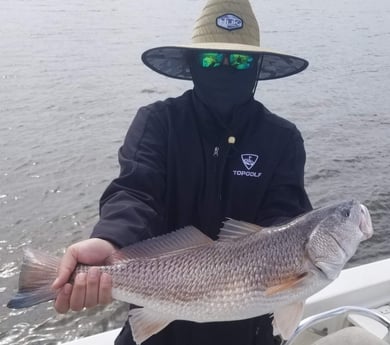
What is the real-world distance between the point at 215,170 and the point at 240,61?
57 cm

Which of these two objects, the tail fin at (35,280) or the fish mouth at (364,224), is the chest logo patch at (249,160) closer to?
the fish mouth at (364,224)

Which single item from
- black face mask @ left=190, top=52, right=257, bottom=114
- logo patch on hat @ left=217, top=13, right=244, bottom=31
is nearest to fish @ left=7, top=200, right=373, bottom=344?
black face mask @ left=190, top=52, right=257, bottom=114

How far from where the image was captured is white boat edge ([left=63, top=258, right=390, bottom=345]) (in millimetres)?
3514

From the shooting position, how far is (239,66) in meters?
2.58

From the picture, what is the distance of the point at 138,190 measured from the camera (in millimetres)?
2322

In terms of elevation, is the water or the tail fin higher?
the tail fin

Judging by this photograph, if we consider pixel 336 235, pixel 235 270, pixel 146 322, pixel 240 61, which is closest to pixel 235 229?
pixel 235 270

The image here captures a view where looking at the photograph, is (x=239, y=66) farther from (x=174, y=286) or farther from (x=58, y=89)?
(x=58, y=89)

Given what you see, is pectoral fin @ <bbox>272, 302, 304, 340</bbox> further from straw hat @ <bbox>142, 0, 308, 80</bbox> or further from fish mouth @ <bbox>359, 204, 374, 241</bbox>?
straw hat @ <bbox>142, 0, 308, 80</bbox>

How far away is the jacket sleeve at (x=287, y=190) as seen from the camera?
2.48 meters

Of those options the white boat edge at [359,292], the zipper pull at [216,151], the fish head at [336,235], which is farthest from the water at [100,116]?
the fish head at [336,235]

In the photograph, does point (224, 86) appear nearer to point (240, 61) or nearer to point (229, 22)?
point (240, 61)

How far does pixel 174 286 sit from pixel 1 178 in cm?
689

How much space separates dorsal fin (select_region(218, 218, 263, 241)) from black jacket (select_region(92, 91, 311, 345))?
0.29 meters
